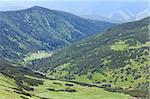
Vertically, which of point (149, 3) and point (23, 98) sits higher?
point (23, 98)

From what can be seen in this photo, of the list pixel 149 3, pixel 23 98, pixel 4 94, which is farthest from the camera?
pixel 23 98

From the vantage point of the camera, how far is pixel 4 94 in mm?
134625

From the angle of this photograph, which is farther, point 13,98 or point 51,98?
point 51,98

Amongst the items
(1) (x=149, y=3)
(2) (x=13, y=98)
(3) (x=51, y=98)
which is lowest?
(1) (x=149, y=3)

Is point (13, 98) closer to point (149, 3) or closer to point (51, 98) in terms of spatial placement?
point (51, 98)

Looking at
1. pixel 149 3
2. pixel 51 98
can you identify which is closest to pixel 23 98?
pixel 51 98

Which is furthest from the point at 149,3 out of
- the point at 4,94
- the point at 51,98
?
the point at 51,98

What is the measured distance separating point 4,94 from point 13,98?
11.1 feet

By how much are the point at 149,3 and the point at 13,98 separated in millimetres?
96532

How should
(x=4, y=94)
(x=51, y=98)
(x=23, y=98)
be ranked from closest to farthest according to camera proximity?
(x=4, y=94) → (x=23, y=98) → (x=51, y=98)

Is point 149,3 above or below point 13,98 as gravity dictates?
below

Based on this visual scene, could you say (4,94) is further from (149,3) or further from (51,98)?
(149,3)

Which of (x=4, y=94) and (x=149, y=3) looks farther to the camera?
(x=4, y=94)

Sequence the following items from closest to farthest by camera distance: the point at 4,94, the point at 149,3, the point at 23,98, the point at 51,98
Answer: the point at 149,3 < the point at 4,94 < the point at 23,98 < the point at 51,98
